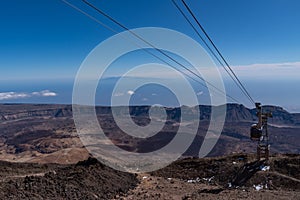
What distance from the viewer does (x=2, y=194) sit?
44.9 ft

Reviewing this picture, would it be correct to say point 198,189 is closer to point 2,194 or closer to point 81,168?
point 81,168

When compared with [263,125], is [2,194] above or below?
below

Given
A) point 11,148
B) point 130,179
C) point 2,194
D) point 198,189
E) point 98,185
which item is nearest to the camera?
point 2,194

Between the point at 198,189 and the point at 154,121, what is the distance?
428ft

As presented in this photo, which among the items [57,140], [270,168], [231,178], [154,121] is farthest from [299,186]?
[154,121]

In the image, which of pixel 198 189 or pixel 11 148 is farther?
pixel 11 148

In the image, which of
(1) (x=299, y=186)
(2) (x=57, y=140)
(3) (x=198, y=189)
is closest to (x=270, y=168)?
(1) (x=299, y=186)

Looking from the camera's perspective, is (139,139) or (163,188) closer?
(163,188)

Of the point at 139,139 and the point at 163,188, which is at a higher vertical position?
the point at 163,188

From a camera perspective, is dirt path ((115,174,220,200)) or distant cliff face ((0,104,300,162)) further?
distant cliff face ((0,104,300,162))

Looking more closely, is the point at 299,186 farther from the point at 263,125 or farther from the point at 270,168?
the point at 263,125

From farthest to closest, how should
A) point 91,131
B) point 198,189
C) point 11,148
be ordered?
1. point 91,131
2. point 11,148
3. point 198,189

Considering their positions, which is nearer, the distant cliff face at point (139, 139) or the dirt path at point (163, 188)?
the dirt path at point (163, 188)

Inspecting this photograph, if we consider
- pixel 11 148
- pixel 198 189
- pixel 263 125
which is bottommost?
pixel 11 148
